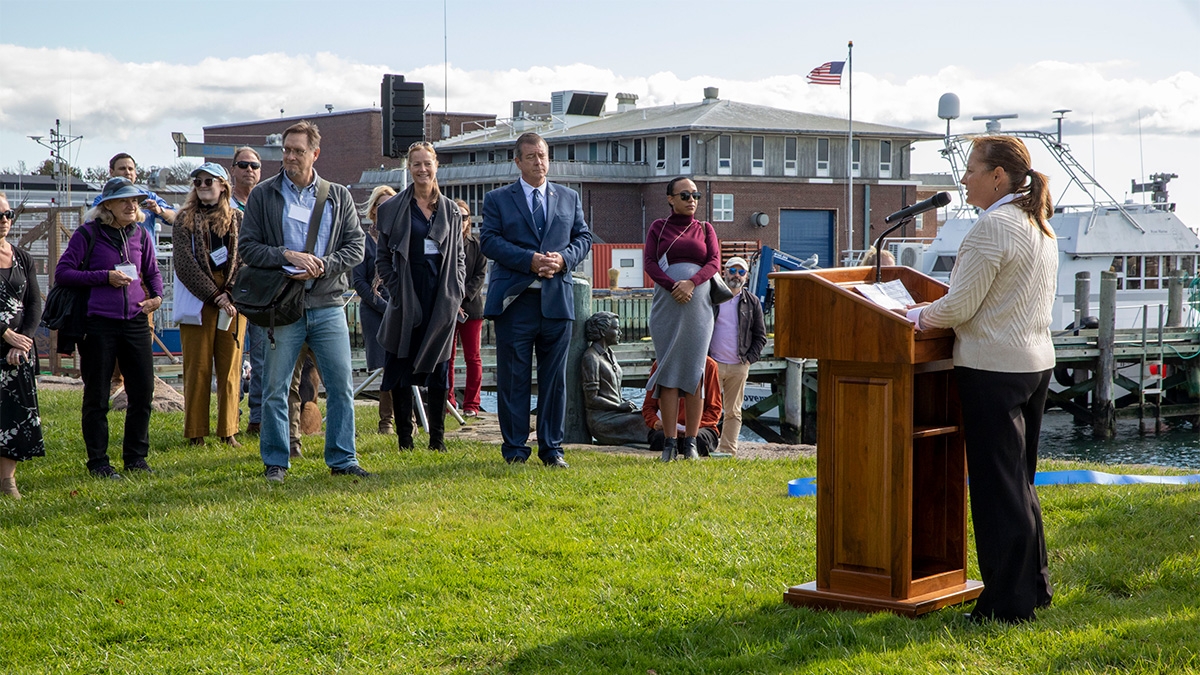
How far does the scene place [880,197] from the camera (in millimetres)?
61906

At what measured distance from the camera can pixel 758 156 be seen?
197 ft

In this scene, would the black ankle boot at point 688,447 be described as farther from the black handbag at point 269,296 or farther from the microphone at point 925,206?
the microphone at point 925,206

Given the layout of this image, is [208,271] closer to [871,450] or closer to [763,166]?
[871,450]

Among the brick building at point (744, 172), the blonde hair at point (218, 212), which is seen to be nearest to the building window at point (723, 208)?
the brick building at point (744, 172)

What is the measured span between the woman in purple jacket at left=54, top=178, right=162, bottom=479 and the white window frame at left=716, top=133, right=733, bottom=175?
52.3 meters

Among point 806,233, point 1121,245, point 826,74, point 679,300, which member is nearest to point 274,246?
point 679,300

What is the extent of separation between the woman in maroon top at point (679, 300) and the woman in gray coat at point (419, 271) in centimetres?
148

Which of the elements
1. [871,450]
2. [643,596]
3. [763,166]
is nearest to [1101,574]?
[871,450]

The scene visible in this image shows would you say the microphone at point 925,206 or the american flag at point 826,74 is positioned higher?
the american flag at point 826,74

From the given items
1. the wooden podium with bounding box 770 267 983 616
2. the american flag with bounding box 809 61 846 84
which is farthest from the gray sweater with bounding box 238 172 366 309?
the american flag with bounding box 809 61 846 84

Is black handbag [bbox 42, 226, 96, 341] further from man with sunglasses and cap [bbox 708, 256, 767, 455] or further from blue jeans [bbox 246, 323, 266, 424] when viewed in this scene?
man with sunglasses and cap [bbox 708, 256, 767, 455]

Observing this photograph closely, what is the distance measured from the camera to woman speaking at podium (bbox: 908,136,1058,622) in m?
4.58

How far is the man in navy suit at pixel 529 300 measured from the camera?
27.2 ft

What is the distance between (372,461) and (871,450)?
15.2ft
